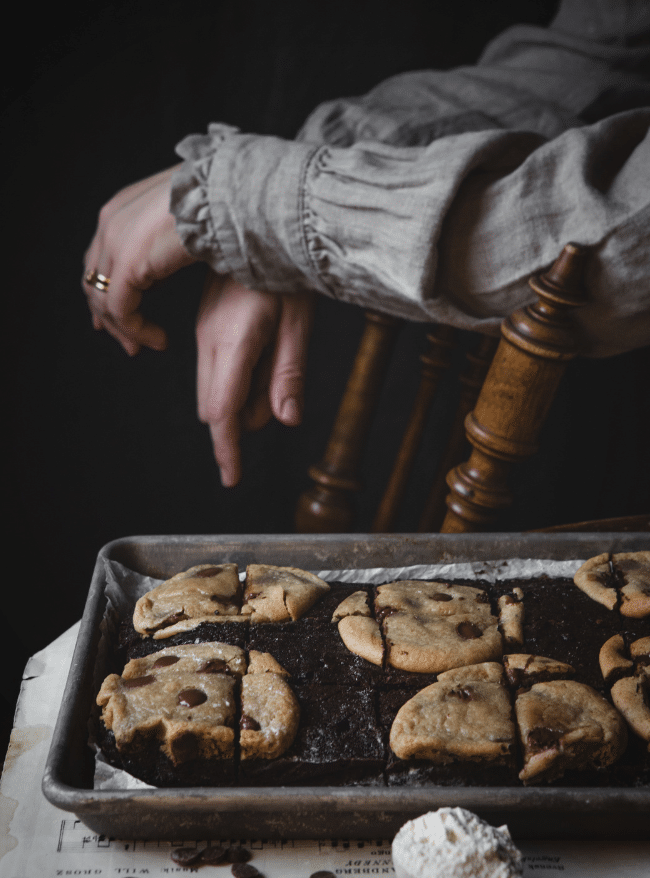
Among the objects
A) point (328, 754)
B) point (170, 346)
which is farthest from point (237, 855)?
point (170, 346)

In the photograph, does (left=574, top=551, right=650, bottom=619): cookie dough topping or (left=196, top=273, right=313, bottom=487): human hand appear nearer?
(left=574, top=551, right=650, bottom=619): cookie dough topping

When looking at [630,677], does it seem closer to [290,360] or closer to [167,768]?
[167,768]

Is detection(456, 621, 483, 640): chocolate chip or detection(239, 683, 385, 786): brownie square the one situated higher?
detection(456, 621, 483, 640): chocolate chip

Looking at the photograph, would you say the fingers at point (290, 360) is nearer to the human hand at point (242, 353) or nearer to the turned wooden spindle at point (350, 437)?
the human hand at point (242, 353)

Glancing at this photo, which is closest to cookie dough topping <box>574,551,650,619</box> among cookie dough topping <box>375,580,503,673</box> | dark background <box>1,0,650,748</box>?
cookie dough topping <box>375,580,503,673</box>

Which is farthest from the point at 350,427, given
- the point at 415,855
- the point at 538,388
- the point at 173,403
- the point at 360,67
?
the point at 360,67

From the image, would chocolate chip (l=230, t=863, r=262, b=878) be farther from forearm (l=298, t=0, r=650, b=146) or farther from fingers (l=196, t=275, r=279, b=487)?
forearm (l=298, t=0, r=650, b=146)

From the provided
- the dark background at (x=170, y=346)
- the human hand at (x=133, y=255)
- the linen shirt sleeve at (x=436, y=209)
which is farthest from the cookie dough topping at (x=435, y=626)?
the dark background at (x=170, y=346)
